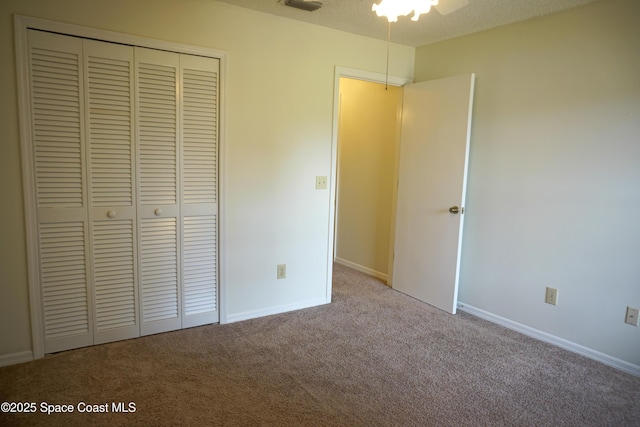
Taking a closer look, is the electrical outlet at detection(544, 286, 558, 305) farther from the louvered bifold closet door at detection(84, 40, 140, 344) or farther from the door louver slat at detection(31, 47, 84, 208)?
the door louver slat at detection(31, 47, 84, 208)

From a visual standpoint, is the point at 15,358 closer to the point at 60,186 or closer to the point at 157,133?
the point at 60,186

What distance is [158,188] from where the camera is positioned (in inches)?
105

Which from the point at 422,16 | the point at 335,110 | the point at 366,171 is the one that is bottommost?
the point at 366,171

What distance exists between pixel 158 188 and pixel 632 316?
10.3 feet

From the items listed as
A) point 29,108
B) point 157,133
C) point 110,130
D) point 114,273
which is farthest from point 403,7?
point 114,273

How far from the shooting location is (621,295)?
2.50 metres

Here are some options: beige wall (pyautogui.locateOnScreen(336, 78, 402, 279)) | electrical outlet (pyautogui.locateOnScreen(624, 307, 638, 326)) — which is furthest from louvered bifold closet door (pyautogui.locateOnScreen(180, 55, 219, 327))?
electrical outlet (pyautogui.locateOnScreen(624, 307, 638, 326))

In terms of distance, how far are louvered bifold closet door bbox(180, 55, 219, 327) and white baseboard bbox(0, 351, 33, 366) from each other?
3.01 ft

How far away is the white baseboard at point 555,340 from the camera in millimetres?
2502

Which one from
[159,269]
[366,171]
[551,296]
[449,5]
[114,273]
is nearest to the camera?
[449,5]

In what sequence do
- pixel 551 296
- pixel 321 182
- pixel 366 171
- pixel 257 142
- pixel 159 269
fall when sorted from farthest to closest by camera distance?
pixel 366 171, pixel 321 182, pixel 257 142, pixel 551 296, pixel 159 269

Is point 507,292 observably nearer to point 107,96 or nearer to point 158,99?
point 158,99

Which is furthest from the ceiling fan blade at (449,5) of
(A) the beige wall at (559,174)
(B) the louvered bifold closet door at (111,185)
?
(B) the louvered bifold closet door at (111,185)

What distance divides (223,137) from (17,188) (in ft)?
4.08
